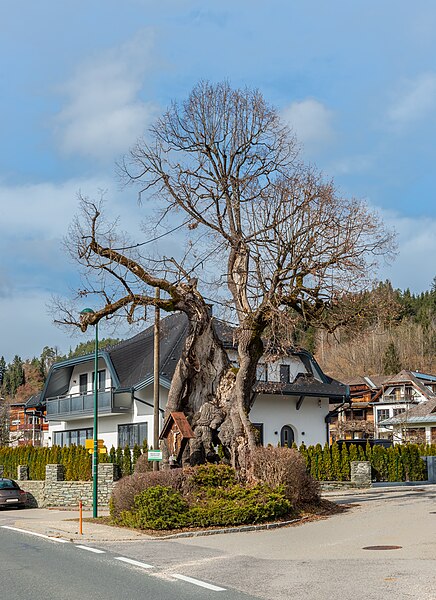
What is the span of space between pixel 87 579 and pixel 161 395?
27.5m

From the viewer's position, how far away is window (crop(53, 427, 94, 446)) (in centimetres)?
4534

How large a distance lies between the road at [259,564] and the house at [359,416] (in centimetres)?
6449

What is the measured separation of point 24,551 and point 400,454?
79.1 feet

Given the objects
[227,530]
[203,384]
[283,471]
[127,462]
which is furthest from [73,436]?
[227,530]

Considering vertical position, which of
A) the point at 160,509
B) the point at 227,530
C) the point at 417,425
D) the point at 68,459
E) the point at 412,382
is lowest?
the point at 227,530

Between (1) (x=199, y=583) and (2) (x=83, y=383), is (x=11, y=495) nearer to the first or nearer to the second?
(2) (x=83, y=383)

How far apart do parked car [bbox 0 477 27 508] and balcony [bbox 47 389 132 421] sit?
8994mm

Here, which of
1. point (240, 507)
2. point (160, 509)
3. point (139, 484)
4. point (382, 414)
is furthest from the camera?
point (382, 414)

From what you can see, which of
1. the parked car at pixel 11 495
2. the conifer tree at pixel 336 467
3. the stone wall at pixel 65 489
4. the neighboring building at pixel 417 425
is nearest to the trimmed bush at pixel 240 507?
the stone wall at pixel 65 489

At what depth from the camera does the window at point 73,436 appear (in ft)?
149

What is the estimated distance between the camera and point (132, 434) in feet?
133

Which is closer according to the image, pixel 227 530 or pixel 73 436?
pixel 227 530

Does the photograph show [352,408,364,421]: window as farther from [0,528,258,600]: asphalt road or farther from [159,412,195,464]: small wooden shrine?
[0,528,258,600]: asphalt road

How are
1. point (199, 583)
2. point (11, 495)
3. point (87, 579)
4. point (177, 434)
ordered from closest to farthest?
point (199, 583), point (87, 579), point (177, 434), point (11, 495)
